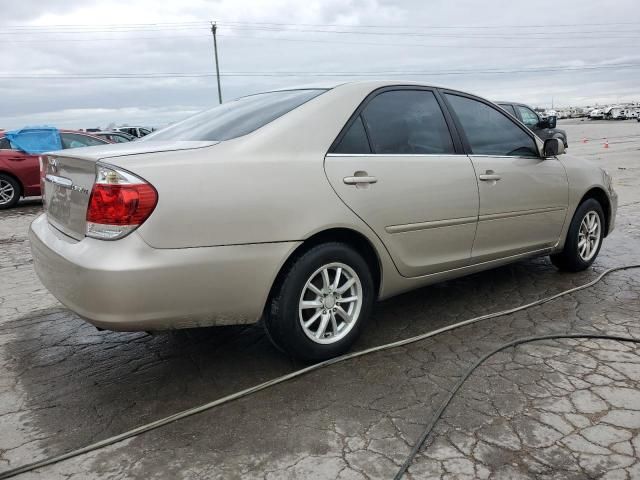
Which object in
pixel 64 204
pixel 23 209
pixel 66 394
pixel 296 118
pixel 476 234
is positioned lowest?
pixel 23 209

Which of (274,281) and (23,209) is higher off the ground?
(274,281)

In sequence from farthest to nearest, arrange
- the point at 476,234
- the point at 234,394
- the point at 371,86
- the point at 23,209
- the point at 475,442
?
the point at 23,209 → the point at 476,234 → the point at 371,86 → the point at 234,394 → the point at 475,442

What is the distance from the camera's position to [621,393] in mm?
2842

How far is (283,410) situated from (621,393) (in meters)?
1.69

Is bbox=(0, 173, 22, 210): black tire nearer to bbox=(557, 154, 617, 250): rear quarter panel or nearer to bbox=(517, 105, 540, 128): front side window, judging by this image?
bbox=(557, 154, 617, 250): rear quarter panel

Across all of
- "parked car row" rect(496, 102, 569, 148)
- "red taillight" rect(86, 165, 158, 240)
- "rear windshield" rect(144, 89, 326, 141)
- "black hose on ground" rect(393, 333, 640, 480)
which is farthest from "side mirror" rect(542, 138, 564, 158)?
"parked car row" rect(496, 102, 569, 148)

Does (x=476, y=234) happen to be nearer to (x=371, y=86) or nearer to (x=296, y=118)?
(x=371, y=86)

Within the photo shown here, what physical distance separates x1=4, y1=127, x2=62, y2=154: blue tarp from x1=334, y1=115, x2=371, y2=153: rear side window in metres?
9.32

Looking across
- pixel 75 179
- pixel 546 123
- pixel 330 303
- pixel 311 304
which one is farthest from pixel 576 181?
pixel 546 123

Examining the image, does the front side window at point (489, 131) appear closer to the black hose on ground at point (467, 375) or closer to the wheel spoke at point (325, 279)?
the black hose on ground at point (467, 375)

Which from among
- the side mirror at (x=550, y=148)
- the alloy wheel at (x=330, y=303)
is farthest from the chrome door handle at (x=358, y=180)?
the side mirror at (x=550, y=148)

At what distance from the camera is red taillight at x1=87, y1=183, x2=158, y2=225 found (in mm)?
2590

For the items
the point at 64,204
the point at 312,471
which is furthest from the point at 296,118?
the point at 312,471

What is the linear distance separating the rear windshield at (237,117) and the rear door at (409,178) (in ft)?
1.30
